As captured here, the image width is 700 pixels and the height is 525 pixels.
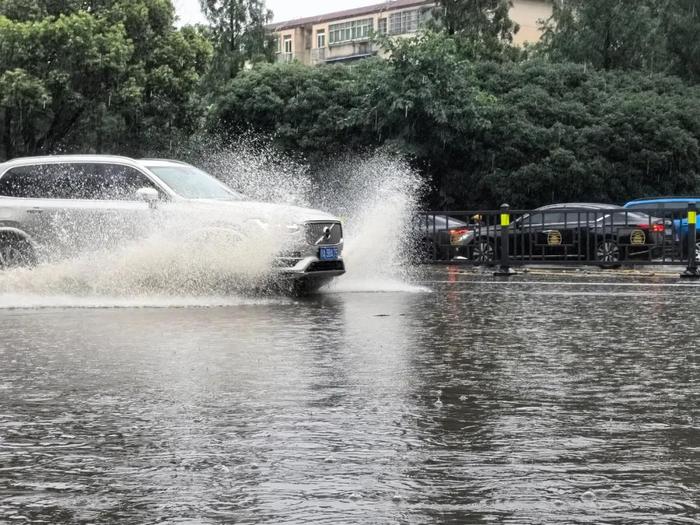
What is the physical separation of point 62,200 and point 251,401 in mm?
9057

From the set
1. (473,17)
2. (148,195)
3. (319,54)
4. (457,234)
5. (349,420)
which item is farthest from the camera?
(319,54)

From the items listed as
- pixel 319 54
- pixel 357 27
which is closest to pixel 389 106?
pixel 357 27

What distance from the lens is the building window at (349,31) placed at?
265 ft

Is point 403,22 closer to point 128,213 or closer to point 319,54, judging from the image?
point 319,54

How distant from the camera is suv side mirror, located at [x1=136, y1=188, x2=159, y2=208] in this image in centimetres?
1458

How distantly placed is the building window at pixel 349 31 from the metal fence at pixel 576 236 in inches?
2255

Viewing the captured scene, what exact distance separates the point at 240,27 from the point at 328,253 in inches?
1826

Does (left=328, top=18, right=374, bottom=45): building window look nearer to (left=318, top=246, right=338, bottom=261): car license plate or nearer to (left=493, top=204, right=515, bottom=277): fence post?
(left=493, top=204, right=515, bottom=277): fence post

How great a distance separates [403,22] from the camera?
2995 inches

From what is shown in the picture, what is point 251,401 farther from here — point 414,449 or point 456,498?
point 456,498

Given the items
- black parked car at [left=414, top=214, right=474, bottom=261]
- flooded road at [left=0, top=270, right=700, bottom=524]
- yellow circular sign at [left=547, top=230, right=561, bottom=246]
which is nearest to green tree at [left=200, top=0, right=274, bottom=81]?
black parked car at [left=414, top=214, right=474, bottom=261]

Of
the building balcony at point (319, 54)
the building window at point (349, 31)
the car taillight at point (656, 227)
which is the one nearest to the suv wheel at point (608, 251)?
the car taillight at point (656, 227)

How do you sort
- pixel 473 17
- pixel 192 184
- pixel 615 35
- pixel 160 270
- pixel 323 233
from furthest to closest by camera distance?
pixel 473 17 → pixel 615 35 → pixel 192 184 → pixel 323 233 → pixel 160 270

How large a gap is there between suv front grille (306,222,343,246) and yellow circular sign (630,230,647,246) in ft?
29.5
